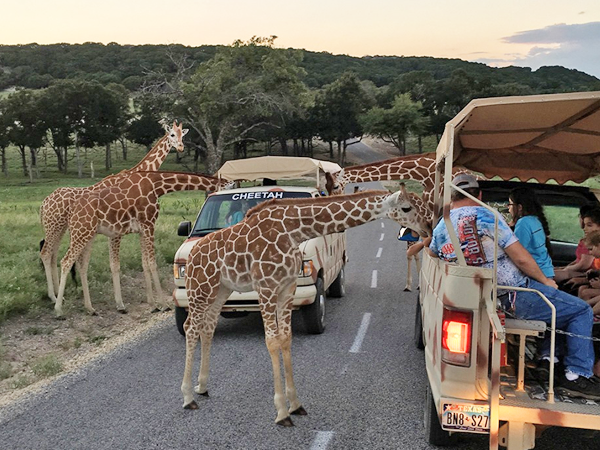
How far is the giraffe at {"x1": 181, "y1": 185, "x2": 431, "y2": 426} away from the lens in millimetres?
5453

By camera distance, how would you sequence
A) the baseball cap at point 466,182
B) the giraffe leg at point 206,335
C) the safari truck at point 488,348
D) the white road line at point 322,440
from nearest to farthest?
the safari truck at point 488,348 → the white road line at point 322,440 → the baseball cap at point 466,182 → the giraffe leg at point 206,335

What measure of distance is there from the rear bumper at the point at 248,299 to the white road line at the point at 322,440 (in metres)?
2.66

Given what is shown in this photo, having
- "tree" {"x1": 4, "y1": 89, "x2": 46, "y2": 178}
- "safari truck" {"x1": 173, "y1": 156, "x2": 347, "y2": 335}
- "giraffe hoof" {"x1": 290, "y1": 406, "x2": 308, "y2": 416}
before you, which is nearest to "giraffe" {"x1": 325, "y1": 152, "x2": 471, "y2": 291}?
"safari truck" {"x1": 173, "y1": 156, "x2": 347, "y2": 335}

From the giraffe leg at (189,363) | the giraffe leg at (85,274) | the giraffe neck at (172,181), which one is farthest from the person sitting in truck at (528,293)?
the giraffe leg at (85,274)

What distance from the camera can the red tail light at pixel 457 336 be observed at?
3.81m

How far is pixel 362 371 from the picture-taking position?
6.62 metres

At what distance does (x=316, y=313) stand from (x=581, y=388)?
167 inches

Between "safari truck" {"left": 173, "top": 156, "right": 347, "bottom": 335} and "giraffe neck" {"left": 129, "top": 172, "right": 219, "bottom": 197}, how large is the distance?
275 mm

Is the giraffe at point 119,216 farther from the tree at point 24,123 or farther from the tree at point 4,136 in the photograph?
the tree at point 4,136

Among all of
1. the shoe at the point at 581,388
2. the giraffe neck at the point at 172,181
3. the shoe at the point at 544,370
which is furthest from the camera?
the giraffe neck at the point at 172,181

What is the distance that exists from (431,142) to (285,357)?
7768cm

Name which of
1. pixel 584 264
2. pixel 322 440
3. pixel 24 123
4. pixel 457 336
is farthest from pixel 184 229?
pixel 24 123

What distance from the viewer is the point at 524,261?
436 centimetres

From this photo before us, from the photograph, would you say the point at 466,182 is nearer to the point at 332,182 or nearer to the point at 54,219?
the point at 332,182
